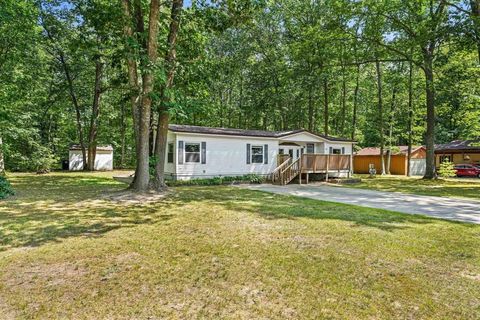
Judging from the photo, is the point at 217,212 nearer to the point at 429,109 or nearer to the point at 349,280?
the point at 349,280

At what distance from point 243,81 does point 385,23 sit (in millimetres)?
16123

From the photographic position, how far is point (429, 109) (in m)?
20.5

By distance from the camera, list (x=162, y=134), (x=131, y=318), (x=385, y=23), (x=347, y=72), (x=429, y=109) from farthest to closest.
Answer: (x=347, y=72) < (x=429, y=109) < (x=385, y=23) < (x=162, y=134) < (x=131, y=318)

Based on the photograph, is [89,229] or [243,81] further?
[243,81]

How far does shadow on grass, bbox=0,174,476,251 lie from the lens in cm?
600

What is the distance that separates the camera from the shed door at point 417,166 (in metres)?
29.5

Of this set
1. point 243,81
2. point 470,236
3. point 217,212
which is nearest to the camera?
point 470,236

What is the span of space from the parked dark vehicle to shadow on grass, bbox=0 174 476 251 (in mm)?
22780

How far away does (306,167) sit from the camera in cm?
1719

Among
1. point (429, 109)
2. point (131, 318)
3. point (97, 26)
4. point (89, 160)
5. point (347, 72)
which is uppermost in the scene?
point (347, 72)

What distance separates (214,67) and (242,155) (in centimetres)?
613

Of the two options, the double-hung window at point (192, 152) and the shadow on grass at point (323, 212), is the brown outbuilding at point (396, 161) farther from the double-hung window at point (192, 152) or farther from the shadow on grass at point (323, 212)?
the shadow on grass at point (323, 212)

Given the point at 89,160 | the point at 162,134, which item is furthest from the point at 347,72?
the point at 89,160

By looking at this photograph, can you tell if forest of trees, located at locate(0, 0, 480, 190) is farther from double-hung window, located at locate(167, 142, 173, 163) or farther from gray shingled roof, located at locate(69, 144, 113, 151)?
double-hung window, located at locate(167, 142, 173, 163)
